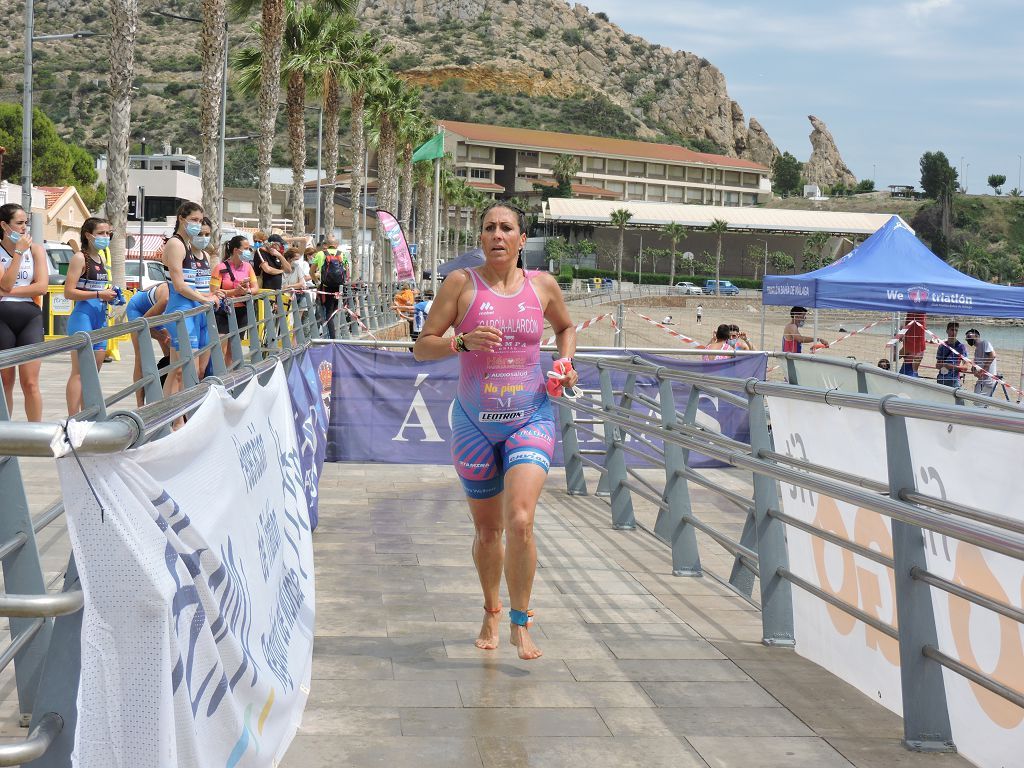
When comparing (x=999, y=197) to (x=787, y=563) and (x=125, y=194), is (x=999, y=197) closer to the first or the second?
(x=125, y=194)

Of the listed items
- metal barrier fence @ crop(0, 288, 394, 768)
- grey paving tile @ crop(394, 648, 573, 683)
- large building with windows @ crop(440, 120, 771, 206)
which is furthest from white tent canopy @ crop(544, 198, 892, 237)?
metal barrier fence @ crop(0, 288, 394, 768)

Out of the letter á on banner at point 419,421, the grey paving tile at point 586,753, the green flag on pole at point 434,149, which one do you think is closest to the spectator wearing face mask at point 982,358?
the letter á on banner at point 419,421

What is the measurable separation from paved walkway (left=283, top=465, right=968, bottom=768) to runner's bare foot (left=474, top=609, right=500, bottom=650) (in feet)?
0.16

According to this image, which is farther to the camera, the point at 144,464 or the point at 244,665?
the point at 244,665

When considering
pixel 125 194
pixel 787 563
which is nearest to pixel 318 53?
pixel 125 194

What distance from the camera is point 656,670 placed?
5426 millimetres

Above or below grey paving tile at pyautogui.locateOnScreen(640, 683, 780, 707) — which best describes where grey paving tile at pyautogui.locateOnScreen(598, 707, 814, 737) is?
above

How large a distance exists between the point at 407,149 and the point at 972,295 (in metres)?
45.8

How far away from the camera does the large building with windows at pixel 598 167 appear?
14288 centimetres

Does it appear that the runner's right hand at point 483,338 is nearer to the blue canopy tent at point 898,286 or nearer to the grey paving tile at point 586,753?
the grey paving tile at point 586,753

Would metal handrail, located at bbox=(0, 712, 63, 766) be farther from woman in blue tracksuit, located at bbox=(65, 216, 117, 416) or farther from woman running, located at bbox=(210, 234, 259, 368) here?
woman running, located at bbox=(210, 234, 259, 368)

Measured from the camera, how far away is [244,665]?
10.8 feet

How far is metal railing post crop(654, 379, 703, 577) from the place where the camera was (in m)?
7.71

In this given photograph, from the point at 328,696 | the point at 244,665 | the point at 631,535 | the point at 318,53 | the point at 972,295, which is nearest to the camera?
the point at 244,665
